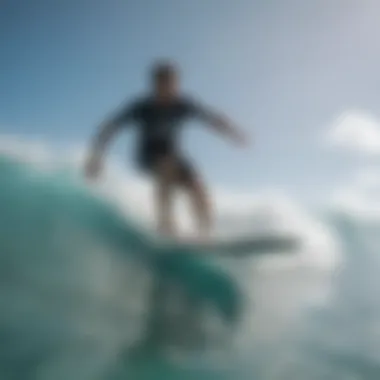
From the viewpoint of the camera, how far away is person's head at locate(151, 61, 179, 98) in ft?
5.65

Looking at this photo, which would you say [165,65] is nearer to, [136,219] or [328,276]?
[136,219]

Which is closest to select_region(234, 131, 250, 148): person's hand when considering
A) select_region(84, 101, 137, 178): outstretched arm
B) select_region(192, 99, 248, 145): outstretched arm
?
select_region(192, 99, 248, 145): outstretched arm

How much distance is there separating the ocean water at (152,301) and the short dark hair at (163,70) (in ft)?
1.04

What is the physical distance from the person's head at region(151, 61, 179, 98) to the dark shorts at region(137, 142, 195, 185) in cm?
13

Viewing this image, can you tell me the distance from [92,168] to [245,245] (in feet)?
1.32

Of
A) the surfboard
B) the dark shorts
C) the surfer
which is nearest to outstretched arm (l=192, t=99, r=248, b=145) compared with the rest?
the surfer

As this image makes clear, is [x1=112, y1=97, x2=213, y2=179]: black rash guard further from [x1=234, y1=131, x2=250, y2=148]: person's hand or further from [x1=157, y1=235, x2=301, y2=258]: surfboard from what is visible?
[x1=157, y1=235, x2=301, y2=258]: surfboard

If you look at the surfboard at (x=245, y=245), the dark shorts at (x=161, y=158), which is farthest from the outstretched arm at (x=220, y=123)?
the surfboard at (x=245, y=245)

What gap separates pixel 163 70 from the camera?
1.73 m

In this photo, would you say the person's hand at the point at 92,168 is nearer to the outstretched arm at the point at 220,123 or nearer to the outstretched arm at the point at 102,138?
the outstretched arm at the point at 102,138

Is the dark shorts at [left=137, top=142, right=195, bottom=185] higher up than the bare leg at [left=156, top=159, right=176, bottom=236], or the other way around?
the dark shorts at [left=137, top=142, right=195, bottom=185]

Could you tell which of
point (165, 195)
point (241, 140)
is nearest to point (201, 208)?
point (165, 195)

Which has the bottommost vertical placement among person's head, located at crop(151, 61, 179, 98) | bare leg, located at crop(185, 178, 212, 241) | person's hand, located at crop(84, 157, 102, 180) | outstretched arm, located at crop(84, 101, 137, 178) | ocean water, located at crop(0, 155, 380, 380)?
ocean water, located at crop(0, 155, 380, 380)

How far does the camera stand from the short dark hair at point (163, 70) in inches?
68.2
